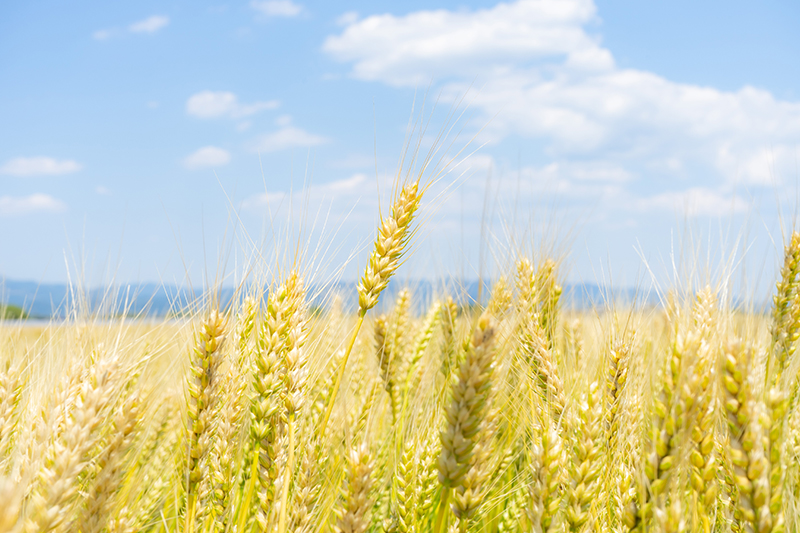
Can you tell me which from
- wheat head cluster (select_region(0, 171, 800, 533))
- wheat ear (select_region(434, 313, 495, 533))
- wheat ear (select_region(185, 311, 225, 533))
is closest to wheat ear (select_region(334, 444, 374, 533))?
wheat head cluster (select_region(0, 171, 800, 533))

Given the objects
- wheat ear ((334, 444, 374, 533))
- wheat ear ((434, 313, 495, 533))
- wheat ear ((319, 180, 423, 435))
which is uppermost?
wheat ear ((319, 180, 423, 435))

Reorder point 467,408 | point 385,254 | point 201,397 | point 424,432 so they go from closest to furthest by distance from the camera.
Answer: point 467,408
point 201,397
point 385,254
point 424,432

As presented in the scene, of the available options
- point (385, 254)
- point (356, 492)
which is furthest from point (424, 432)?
point (385, 254)

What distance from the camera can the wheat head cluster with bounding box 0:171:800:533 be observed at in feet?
4.93

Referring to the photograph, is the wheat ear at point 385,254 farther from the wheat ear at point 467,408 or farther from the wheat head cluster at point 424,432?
the wheat ear at point 467,408

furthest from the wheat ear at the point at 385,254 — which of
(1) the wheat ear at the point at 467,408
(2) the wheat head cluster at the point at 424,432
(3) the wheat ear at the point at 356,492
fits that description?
(1) the wheat ear at the point at 467,408

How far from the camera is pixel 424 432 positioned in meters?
2.34

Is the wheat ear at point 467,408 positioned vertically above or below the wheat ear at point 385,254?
below

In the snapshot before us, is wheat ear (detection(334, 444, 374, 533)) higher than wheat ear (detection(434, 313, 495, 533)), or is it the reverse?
wheat ear (detection(434, 313, 495, 533))

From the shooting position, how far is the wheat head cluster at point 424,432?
1503 millimetres

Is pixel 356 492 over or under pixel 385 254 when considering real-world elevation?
under

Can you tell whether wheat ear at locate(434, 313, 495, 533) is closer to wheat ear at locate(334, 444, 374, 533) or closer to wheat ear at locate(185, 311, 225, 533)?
wheat ear at locate(334, 444, 374, 533)

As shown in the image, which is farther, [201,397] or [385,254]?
[385,254]

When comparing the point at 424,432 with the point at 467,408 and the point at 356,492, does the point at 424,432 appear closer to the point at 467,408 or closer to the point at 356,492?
the point at 356,492
